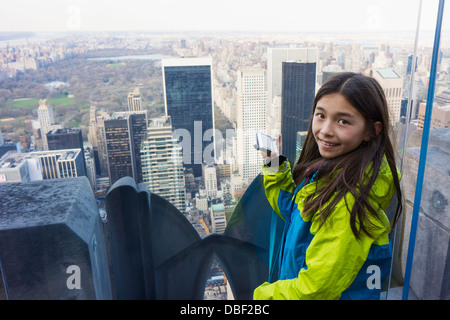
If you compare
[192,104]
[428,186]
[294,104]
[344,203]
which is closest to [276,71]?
[294,104]

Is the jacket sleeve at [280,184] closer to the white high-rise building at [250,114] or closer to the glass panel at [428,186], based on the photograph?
the white high-rise building at [250,114]

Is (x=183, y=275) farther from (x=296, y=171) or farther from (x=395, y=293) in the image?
(x=395, y=293)

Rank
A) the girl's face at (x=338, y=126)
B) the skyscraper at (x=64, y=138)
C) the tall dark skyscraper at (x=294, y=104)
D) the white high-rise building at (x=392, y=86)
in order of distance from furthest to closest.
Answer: the tall dark skyscraper at (x=294, y=104) < the white high-rise building at (x=392, y=86) < the skyscraper at (x=64, y=138) < the girl's face at (x=338, y=126)

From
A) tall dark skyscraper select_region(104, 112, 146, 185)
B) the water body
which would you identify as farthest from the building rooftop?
tall dark skyscraper select_region(104, 112, 146, 185)

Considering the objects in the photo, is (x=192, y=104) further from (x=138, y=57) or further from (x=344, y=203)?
(x=344, y=203)

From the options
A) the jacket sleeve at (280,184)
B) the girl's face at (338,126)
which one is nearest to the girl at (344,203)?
the girl's face at (338,126)

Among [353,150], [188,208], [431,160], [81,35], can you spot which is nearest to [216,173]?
[188,208]
